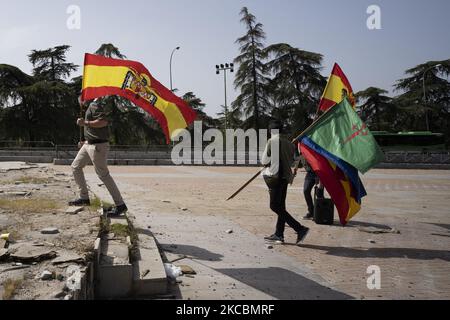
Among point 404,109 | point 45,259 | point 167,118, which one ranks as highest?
point 404,109

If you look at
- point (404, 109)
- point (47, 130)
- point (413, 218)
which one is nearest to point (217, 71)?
point (47, 130)

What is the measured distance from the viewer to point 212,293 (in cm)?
426

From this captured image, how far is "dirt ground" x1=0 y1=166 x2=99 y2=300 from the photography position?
3.28m

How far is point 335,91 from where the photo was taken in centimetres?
770

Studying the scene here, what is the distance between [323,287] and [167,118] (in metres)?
3.01

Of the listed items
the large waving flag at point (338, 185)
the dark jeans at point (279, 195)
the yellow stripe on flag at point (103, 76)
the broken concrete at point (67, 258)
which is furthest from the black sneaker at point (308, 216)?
the broken concrete at point (67, 258)

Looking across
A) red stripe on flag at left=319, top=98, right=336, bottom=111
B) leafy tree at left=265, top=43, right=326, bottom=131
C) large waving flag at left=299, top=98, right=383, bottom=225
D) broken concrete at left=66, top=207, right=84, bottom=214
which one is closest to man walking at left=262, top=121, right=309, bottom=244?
large waving flag at left=299, top=98, right=383, bottom=225

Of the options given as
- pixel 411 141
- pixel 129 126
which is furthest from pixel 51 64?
pixel 411 141

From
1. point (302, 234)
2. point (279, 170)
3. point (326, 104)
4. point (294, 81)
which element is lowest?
point (302, 234)

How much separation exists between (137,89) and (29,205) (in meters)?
2.39

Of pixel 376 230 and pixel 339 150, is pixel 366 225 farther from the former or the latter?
pixel 339 150

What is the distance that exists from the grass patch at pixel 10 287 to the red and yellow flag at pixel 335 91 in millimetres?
5651
